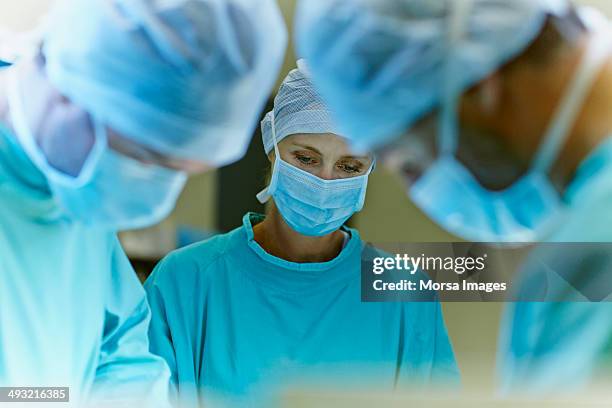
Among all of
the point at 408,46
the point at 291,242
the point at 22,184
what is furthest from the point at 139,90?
the point at 291,242

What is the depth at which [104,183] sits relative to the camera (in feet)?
5.20

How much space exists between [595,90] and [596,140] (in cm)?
9

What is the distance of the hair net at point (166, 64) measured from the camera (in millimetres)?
1487

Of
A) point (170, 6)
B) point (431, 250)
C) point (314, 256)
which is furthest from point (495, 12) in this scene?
point (314, 256)

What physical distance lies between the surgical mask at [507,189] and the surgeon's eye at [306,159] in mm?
405

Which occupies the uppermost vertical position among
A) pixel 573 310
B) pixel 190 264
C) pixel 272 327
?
pixel 573 310

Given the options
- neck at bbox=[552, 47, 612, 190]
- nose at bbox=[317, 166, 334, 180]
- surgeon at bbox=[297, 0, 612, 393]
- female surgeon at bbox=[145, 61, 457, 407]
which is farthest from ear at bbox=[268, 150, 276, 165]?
neck at bbox=[552, 47, 612, 190]

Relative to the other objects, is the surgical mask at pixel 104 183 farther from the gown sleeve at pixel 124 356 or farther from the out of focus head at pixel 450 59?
the out of focus head at pixel 450 59

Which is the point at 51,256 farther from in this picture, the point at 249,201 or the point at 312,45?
the point at 312,45

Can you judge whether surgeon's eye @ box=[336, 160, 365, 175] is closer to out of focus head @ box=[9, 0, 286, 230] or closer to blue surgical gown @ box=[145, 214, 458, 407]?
blue surgical gown @ box=[145, 214, 458, 407]

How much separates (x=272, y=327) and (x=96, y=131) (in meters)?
0.72

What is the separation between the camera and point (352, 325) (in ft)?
6.78

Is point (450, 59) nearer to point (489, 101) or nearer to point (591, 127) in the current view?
point (489, 101)

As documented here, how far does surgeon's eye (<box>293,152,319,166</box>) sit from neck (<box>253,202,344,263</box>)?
0.50 ft
